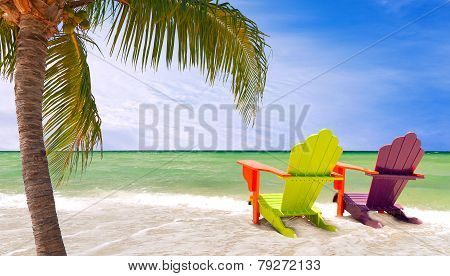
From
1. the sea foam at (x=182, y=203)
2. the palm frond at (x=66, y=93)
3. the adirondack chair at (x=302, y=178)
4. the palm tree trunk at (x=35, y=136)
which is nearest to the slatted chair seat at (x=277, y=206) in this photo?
the adirondack chair at (x=302, y=178)

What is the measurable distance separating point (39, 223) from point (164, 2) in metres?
1.75

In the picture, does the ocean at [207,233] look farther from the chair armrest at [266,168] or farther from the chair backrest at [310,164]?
the chair armrest at [266,168]

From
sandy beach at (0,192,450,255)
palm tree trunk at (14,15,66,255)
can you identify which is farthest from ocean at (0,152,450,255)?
palm tree trunk at (14,15,66,255)

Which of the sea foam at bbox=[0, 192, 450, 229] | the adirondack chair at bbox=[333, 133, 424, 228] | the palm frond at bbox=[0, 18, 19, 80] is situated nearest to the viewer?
the palm frond at bbox=[0, 18, 19, 80]

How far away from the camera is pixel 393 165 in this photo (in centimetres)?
489

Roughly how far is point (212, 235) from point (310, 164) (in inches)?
53.0

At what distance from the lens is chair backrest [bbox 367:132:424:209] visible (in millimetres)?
4785

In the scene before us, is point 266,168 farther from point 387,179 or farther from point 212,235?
point 387,179

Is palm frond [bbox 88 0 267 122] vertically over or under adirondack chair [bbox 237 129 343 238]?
over

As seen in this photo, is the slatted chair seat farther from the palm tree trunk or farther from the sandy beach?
the palm tree trunk

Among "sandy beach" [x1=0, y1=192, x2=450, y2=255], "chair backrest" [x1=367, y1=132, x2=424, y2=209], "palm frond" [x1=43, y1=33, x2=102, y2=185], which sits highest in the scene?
"palm frond" [x1=43, y1=33, x2=102, y2=185]

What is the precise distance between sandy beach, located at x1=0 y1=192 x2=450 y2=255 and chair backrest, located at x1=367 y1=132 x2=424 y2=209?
298 millimetres

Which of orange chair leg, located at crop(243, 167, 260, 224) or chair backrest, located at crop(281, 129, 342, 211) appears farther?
orange chair leg, located at crop(243, 167, 260, 224)
